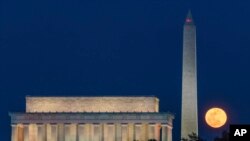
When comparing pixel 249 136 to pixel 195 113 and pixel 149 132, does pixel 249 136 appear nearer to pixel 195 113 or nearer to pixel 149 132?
pixel 195 113

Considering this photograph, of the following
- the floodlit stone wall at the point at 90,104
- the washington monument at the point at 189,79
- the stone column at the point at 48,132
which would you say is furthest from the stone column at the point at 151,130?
the washington monument at the point at 189,79

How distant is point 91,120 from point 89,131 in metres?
2.28

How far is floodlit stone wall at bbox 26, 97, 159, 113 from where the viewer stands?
18350cm

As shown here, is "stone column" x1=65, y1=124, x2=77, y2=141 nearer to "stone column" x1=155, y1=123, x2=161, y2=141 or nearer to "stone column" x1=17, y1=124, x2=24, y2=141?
"stone column" x1=17, y1=124, x2=24, y2=141

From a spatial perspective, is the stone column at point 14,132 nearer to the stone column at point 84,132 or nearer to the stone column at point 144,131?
the stone column at point 84,132

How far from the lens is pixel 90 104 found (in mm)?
185625

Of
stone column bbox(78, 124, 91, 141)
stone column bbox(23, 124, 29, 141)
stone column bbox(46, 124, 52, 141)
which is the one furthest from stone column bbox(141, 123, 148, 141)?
stone column bbox(23, 124, 29, 141)

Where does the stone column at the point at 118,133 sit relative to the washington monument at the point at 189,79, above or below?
below

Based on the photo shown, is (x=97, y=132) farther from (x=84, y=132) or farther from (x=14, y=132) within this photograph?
(x=14, y=132)

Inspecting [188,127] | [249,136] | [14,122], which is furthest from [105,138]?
[249,136]

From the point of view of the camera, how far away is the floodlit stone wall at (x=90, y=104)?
18350 centimetres

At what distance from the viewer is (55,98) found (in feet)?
610

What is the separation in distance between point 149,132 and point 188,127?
3122 cm

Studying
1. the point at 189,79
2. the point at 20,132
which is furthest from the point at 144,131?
the point at 189,79
